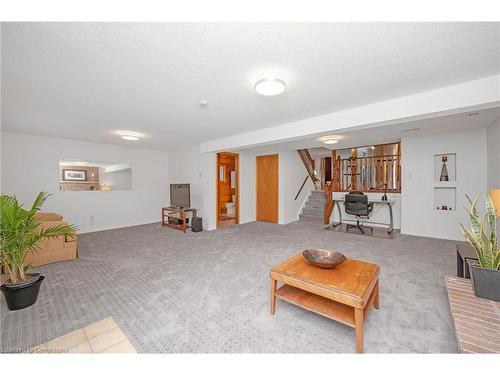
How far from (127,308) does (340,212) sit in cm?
572

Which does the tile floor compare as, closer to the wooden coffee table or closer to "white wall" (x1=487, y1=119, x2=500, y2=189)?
the wooden coffee table

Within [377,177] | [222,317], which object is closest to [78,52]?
[222,317]

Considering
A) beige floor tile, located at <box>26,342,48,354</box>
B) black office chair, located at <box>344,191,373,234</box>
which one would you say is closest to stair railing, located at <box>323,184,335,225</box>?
black office chair, located at <box>344,191,373,234</box>

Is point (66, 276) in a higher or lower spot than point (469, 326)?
lower

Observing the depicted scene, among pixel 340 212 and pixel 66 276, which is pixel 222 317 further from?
pixel 340 212

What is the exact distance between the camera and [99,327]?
5.43ft

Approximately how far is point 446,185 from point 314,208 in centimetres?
349

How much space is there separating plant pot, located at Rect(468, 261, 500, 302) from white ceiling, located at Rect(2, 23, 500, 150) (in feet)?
5.64

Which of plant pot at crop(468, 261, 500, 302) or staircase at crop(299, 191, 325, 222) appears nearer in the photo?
plant pot at crop(468, 261, 500, 302)

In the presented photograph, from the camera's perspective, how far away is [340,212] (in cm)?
605

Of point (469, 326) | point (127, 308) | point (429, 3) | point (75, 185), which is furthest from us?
point (75, 185)

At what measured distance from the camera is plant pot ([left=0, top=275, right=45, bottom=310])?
1852mm

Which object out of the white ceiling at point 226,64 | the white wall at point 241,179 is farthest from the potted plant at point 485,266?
the white wall at point 241,179

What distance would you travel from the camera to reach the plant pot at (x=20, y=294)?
1852 mm
